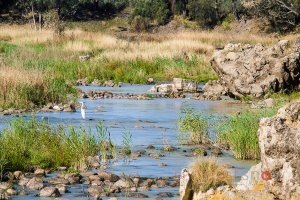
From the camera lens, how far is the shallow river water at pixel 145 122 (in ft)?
38.4

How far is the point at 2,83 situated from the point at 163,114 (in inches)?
180

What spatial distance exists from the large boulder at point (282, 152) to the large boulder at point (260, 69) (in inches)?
710

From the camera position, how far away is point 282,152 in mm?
7035

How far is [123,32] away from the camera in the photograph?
2830 inches

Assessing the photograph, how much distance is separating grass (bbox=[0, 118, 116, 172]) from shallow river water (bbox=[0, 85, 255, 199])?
581mm

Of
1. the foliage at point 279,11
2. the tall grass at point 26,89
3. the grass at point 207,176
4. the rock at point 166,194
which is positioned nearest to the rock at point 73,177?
the rock at point 166,194

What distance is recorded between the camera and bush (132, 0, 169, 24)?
78.3 meters

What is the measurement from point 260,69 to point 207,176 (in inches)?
682

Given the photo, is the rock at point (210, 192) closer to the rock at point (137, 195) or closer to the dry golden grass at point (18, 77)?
the rock at point (137, 195)

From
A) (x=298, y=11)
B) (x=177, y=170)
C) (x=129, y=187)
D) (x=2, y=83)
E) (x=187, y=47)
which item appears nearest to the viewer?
(x=129, y=187)

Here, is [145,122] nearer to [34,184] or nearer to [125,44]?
[34,184]

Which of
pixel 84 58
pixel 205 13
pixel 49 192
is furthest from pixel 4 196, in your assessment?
pixel 205 13

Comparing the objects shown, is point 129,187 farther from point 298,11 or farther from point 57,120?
point 298,11

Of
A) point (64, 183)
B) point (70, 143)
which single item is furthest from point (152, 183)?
point (70, 143)
